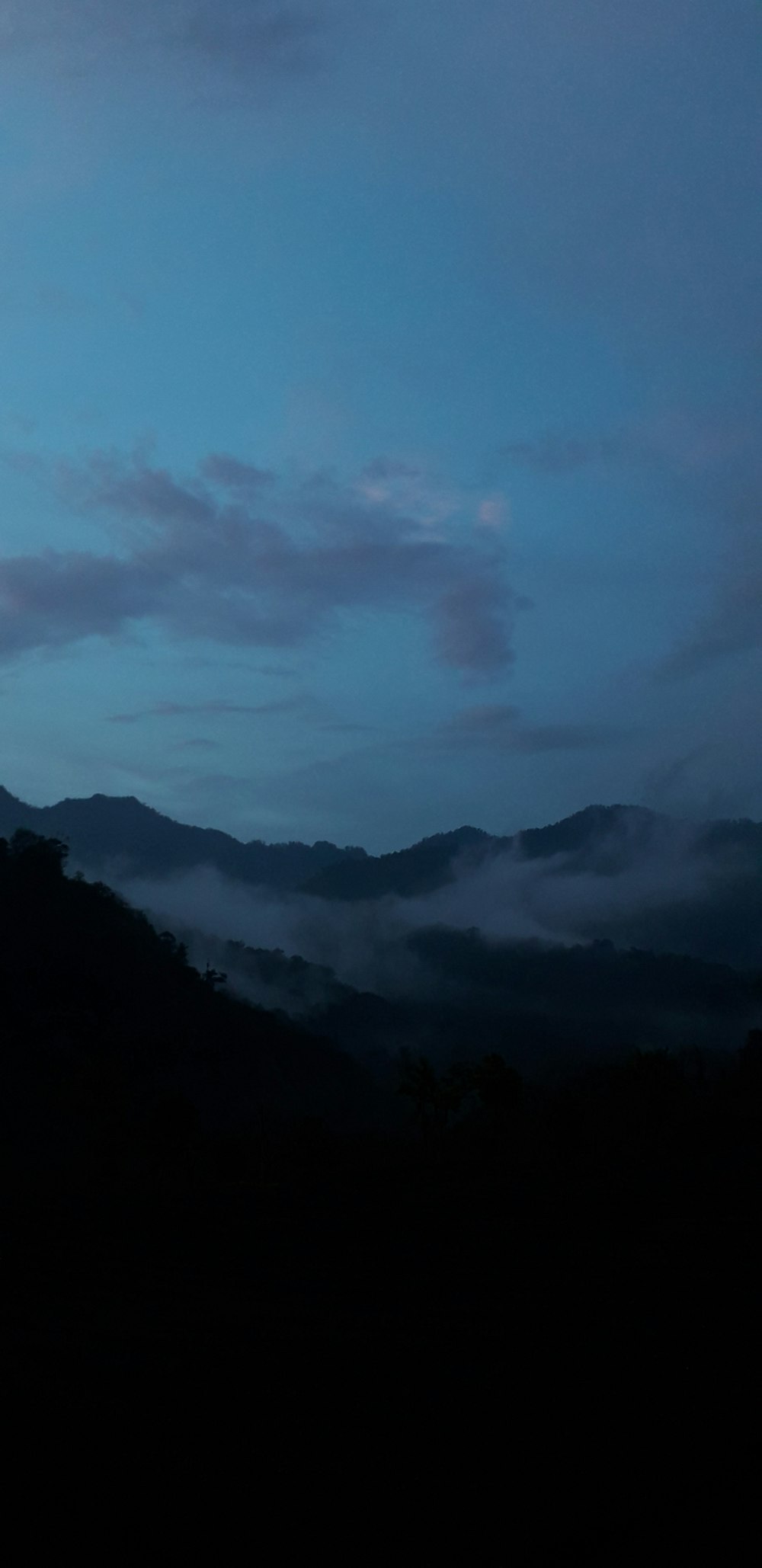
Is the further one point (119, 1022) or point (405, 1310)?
point (119, 1022)

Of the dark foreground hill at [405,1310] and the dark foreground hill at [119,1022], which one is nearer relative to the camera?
the dark foreground hill at [405,1310]

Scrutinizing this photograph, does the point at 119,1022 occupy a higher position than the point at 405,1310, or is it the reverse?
the point at 119,1022

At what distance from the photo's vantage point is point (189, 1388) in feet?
79.1

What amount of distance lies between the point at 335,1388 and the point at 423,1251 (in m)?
27.3

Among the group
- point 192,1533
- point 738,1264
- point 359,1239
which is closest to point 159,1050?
point 359,1239

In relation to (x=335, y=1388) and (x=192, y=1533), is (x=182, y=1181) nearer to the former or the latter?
(x=335, y=1388)

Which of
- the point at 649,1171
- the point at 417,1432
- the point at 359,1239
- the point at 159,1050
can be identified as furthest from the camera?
the point at 159,1050

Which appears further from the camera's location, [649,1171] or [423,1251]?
[649,1171]

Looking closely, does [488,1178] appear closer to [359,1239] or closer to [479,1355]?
[359,1239]

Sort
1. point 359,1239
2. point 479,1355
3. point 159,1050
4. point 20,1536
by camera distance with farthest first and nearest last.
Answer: point 159,1050 → point 359,1239 → point 479,1355 → point 20,1536

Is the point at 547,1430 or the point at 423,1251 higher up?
the point at 547,1430

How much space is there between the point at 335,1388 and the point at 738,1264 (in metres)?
25.2

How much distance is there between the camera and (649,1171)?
7094 centimetres

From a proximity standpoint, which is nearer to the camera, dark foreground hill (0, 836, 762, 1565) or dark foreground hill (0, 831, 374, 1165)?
dark foreground hill (0, 836, 762, 1565)
